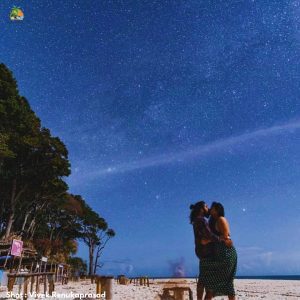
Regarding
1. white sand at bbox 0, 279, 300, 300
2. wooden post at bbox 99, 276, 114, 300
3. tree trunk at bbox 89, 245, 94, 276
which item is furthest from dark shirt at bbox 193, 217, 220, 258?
tree trunk at bbox 89, 245, 94, 276

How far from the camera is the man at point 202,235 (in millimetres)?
5285

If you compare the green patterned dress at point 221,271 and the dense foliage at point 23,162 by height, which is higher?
the dense foliage at point 23,162

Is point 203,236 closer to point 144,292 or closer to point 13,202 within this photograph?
point 144,292

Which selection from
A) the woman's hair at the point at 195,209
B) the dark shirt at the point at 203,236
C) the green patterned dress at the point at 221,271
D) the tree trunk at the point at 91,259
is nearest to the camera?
the green patterned dress at the point at 221,271

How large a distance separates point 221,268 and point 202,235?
564 millimetres

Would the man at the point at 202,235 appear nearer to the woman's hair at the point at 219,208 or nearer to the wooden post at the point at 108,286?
the woman's hair at the point at 219,208

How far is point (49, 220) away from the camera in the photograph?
38812 millimetres

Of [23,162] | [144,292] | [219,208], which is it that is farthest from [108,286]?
[23,162]

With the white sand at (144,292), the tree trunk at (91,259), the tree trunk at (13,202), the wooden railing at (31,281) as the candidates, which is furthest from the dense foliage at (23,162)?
the tree trunk at (91,259)

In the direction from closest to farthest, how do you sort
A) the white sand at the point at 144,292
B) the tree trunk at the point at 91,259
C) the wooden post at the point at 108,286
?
1. the wooden post at the point at 108,286
2. the white sand at the point at 144,292
3. the tree trunk at the point at 91,259

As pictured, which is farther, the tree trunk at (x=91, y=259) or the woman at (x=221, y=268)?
the tree trunk at (x=91, y=259)

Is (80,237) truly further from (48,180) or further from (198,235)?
(198,235)

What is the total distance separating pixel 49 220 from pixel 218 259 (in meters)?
36.5

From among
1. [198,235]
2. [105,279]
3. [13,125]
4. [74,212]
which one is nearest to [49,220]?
[74,212]
